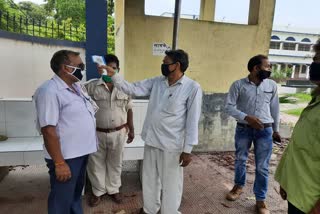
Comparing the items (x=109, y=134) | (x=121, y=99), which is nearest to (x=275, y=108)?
(x=121, y=99)

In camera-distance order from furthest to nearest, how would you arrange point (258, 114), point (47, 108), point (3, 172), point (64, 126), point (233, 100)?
1. point (3, 172)
2. point (233, 100)
3. point (258, 114)
4. point (64, 126)
5. point (47, 108)

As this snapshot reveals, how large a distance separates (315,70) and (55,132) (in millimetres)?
1828

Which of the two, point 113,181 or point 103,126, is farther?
point 113,181

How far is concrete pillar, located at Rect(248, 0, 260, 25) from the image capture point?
5.38 meters

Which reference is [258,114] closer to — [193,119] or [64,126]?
[193,119]

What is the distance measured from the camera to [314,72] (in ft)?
5.55

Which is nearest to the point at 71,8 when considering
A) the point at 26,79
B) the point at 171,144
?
the point at 26,79

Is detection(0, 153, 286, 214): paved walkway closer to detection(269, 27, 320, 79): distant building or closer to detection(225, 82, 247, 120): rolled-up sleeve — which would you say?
detection(225, 82, 247, 120): rolled-up sleeve

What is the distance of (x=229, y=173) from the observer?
452 cm

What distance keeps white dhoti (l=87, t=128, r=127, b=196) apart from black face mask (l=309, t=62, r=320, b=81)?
2115 millimetres

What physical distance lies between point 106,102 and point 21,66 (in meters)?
2.88

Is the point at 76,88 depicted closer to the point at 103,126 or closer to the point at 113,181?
the point at 103,126

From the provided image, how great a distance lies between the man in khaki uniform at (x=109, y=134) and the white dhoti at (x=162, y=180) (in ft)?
1.68

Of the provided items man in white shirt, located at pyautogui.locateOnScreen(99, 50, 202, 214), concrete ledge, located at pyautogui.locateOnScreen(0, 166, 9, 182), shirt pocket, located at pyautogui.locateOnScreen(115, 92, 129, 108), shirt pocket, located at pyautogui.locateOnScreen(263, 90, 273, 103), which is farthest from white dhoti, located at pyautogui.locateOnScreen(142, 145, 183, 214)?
concrete ledge, located at pyautogui.locateOnScreen(0, 166, 9, 182)
